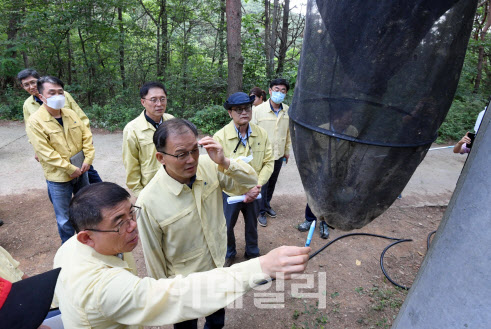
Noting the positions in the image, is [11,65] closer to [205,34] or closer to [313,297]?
[205,34]

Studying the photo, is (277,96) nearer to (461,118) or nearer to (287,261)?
(287,261)

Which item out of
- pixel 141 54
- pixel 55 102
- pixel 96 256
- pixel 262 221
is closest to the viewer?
pixel 96 256

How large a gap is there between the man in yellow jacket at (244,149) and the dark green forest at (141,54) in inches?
222

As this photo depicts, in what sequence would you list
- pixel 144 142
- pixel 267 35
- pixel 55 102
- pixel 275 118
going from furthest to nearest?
pixel 267 35
pixel 275 118
pixel 55 102
pixel 144 142

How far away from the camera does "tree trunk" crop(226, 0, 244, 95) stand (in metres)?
7.14

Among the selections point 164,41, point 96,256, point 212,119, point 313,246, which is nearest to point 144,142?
point 96,256

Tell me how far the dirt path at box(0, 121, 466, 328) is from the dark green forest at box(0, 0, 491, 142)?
3869 mm

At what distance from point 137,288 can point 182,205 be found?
2.59ft

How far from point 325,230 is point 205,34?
10.4 m

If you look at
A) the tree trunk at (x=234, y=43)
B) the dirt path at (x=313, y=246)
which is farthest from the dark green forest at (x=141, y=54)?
the dirt path at (x=313, y=246)

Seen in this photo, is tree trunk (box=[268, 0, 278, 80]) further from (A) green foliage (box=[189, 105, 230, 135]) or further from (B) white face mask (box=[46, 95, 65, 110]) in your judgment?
(B) white face mask (box=[46, 95, 65, 110])

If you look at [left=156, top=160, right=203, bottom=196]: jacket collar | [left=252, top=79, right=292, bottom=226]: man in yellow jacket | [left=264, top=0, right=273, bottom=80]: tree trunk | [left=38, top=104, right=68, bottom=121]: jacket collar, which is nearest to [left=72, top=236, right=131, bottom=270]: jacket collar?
[left=156, top=160, right=203, bottom=196]: jacket collar

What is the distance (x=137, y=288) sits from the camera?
47.2 inches

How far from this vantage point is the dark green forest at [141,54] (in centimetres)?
989
